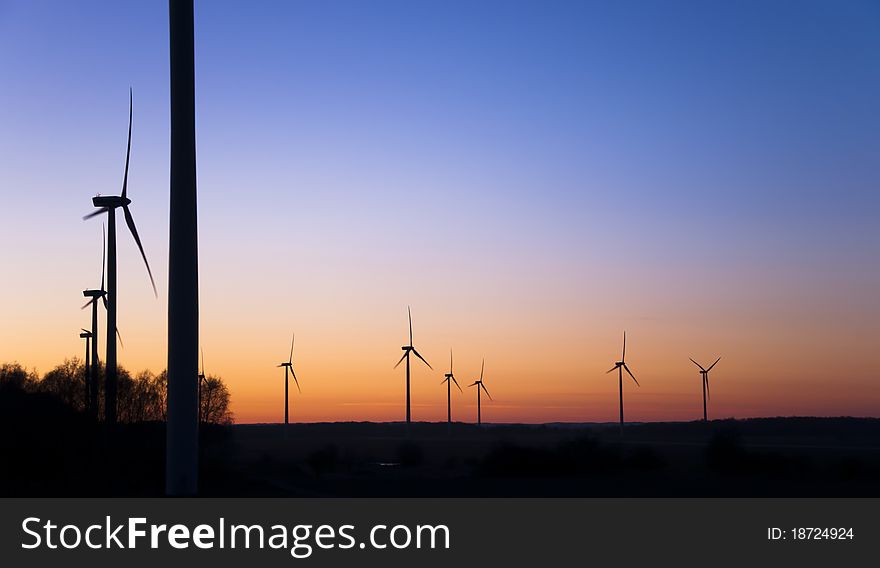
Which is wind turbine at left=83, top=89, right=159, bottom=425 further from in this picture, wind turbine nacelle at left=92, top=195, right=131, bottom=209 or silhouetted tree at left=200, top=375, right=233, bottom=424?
silhouetted tree at left=200, top=375, right=233, bottom=424

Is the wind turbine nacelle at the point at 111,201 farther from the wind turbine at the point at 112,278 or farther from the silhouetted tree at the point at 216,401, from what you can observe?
the silhouetted tree at the point at 216,401

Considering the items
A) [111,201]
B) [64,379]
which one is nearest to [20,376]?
[64,379]

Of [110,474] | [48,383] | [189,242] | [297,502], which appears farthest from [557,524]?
[48,383]

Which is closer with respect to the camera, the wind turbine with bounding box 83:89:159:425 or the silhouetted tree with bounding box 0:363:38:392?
the wind turbine with bounding box 83:89:159:425

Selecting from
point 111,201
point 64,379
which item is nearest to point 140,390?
point 64,379

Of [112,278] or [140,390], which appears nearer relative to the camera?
[112,278]

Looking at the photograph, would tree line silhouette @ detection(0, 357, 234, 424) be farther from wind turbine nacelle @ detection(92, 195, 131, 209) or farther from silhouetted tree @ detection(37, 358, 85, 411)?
wind turbine nacelle @ detection(92, 195, 131, 209)

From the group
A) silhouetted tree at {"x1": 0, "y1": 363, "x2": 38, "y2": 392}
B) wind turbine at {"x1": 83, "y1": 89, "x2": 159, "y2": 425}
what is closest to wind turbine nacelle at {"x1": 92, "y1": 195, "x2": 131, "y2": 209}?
wind turbine at {"x1": 83, "y1": 89, "x2": 159, "y2": 425}

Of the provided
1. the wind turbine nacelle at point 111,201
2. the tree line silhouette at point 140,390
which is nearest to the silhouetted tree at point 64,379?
the tree line silhouette at point 140,390

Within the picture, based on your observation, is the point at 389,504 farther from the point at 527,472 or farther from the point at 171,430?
the point at 527,472

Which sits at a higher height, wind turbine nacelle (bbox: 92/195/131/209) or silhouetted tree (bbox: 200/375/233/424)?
wind turbine nacelle (bbox: 92/195/131/209)

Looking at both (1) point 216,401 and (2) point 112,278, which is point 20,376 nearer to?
(1) point 216,401

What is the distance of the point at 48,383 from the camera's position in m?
128

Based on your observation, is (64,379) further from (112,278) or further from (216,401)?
(112,278)
